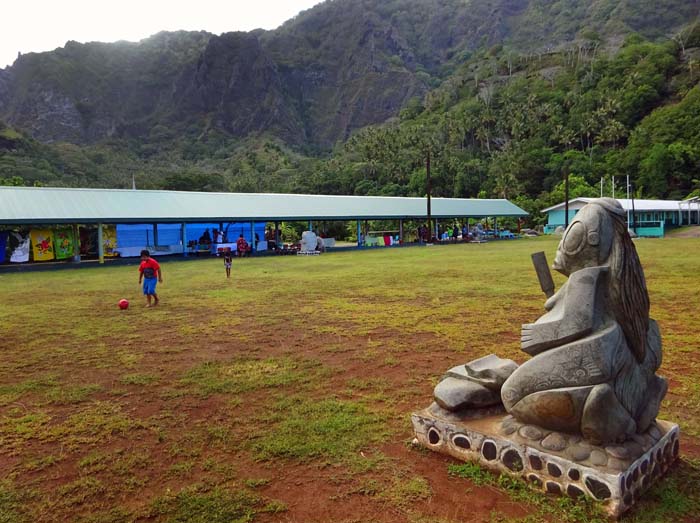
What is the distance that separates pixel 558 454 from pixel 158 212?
84.1 feet

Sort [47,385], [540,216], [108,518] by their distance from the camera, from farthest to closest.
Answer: [540,216] → [47,385] → [108,518]

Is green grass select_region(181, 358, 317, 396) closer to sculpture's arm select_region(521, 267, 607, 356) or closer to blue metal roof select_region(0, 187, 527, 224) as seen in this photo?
sculpture's arm select_region(521, 267, 607, 356)

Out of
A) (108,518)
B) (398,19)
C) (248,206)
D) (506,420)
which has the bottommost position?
(108,518)

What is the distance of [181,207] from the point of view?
2733 cm

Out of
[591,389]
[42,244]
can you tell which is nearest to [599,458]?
[591,389]

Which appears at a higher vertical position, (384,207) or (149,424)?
(384,207)

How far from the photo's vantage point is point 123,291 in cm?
1387

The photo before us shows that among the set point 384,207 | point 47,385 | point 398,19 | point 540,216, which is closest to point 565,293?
point 47,385

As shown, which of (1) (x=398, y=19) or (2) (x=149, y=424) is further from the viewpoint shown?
(1) (x=398, y=19)

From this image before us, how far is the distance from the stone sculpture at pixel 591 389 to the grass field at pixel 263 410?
0.18 meters

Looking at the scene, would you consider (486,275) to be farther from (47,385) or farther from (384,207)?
(384,207)

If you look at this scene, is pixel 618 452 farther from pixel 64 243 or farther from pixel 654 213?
pixel 654 213

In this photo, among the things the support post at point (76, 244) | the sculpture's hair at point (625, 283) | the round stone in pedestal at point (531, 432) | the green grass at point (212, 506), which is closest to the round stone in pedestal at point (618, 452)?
the round stone in pedestal at point (531, 432)

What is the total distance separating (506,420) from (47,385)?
5.26 meters
